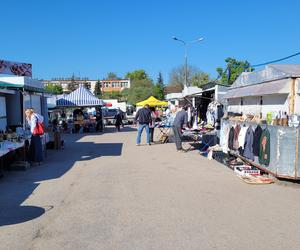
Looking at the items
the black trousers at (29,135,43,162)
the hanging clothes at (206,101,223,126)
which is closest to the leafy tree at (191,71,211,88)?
the hanging clothes at (206,101,223,126)

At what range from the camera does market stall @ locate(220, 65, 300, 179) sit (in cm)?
869

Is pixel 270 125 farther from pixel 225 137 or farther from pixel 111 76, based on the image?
pixel 111 76

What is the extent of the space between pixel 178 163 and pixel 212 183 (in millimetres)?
3368

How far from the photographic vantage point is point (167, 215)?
6.45 meters

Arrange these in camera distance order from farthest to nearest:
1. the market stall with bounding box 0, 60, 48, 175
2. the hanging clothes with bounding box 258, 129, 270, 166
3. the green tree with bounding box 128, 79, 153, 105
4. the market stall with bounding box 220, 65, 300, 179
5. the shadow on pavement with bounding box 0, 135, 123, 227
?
the green tree with bounding box 128, 79, 153, 105
the market stall with bounding box 0, 60, 48, 175
the hanging clothes with bounding box 258, 129, 270, 166
the market stall with bounding box 220, 65, 300, 179
the shadow on pavement with bounding box 0, 135, 123, 227

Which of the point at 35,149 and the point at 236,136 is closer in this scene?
the point at 236,136

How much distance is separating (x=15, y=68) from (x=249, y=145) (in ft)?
39.7

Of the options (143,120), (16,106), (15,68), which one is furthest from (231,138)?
(15,68)

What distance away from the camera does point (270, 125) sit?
9297mm

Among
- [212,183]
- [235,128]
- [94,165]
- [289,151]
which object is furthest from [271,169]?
[94,165]

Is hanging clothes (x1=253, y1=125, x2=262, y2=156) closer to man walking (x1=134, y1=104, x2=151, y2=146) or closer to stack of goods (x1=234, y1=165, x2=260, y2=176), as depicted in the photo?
stack of goods (x1=234, y1=165, x2=260, y2=176)

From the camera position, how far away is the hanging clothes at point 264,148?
9.36m

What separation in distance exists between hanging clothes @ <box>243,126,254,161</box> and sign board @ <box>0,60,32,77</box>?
11.7 metres

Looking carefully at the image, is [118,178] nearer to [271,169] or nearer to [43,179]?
[43,179]
